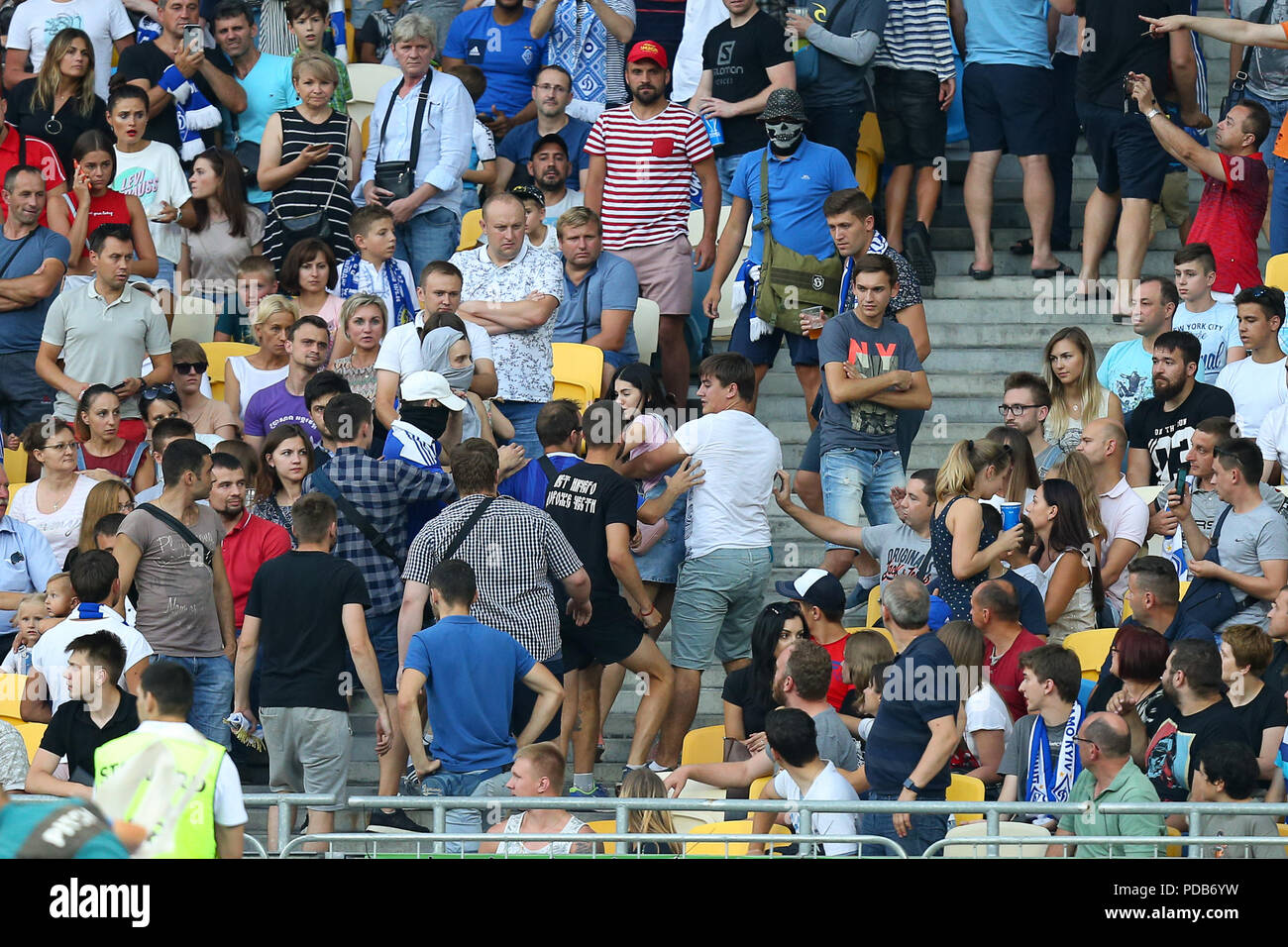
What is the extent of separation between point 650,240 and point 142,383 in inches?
123

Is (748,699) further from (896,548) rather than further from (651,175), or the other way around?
(651,175)

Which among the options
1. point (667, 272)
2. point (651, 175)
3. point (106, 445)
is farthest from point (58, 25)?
point (667, 272)

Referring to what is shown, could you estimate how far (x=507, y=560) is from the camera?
8797 millimetres

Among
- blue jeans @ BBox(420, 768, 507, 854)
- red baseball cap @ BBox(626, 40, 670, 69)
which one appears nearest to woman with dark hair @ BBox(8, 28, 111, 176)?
red baseball cap @ BBox(626, 40, 670, 69)

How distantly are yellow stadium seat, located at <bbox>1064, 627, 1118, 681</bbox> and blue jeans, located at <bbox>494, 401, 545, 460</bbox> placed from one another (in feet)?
10.5

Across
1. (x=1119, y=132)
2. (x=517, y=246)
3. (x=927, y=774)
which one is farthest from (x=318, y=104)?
(x=927, y=774)

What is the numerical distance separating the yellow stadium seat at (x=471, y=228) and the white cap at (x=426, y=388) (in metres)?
3.40

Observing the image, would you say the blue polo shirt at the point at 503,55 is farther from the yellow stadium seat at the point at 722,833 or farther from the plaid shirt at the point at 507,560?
the yellow stadium seat at the point at 722,833

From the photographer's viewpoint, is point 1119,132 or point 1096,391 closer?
point 1096,391

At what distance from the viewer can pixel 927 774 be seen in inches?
310

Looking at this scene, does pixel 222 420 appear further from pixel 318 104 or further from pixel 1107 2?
pixel 1107 2

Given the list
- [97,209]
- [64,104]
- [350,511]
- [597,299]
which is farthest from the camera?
[64,104]

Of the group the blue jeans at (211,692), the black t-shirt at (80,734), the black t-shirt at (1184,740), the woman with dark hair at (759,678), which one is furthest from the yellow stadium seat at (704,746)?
the black t-shirt at (80,734)

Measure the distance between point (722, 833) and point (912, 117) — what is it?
6429 mm
